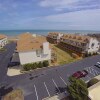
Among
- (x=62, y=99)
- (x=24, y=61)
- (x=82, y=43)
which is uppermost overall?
(x=82, y=43)

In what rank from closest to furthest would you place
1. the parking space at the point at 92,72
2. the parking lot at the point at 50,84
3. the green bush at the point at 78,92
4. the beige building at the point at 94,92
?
1. the green bush at the point at 78,92
2. the beige building at the point at 94,92
3. the parking lot at the point at 50,84
4. the parking space at the point at 92,72

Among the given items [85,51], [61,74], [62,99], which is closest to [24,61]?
[61,74]

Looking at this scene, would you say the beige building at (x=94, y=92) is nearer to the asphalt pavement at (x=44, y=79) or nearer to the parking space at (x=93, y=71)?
the asphalt pavement at (x=44, y=79)

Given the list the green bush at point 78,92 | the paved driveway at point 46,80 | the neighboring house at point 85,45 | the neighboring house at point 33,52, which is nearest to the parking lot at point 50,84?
the paved driveway at point 46,80

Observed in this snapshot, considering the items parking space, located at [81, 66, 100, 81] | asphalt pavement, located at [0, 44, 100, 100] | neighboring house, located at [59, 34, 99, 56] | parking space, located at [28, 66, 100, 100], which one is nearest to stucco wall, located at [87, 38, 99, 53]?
neighboring house, located at [59, 34, 99, 56]

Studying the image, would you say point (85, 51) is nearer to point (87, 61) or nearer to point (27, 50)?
point (87, 61)

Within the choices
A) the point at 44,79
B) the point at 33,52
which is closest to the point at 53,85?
the point at 44,79

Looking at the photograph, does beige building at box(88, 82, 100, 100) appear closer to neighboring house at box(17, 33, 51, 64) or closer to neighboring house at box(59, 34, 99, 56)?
neighboring house at box(17, 33, 51, 64)

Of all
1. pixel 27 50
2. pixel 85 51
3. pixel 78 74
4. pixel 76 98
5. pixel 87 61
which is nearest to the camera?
pixel 76 98
